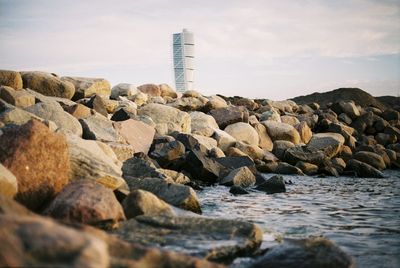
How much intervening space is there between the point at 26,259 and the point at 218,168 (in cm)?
891

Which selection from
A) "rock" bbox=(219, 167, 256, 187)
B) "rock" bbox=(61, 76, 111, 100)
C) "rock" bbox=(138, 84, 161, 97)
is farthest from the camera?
"rock" bbox=(138, 84, 161, 97)

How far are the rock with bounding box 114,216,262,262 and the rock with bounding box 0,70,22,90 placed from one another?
32.8 ft

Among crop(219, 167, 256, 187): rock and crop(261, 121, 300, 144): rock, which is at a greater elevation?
crop(261, 121, 300, 144): rock

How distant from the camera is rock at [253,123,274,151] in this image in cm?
1634

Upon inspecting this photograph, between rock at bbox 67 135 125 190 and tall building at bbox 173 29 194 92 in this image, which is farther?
tall building at bbox 173 29 194 92

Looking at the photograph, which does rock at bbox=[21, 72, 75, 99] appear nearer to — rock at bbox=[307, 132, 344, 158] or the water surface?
the water surface

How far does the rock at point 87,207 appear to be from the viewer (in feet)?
12.8

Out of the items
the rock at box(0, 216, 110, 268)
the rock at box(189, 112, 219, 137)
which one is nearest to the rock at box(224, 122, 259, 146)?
the rock at box(189, 112, 219, 137)

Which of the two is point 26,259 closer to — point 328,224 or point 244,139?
point 328,224

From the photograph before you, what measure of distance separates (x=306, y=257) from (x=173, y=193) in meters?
2.94

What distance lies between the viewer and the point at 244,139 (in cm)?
1541

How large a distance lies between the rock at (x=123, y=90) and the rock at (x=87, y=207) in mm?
14254

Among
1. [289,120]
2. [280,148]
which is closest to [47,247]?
[280,148]

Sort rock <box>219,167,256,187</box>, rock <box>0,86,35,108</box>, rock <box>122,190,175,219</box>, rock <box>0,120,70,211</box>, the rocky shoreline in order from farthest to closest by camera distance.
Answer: rock <box>219,167,256,187</box>
rock <box>0,86,35,108</box>
rock <box>122,190,175,219</box>
rock <box>0,120,70,211</box>
the rocky shoreline
